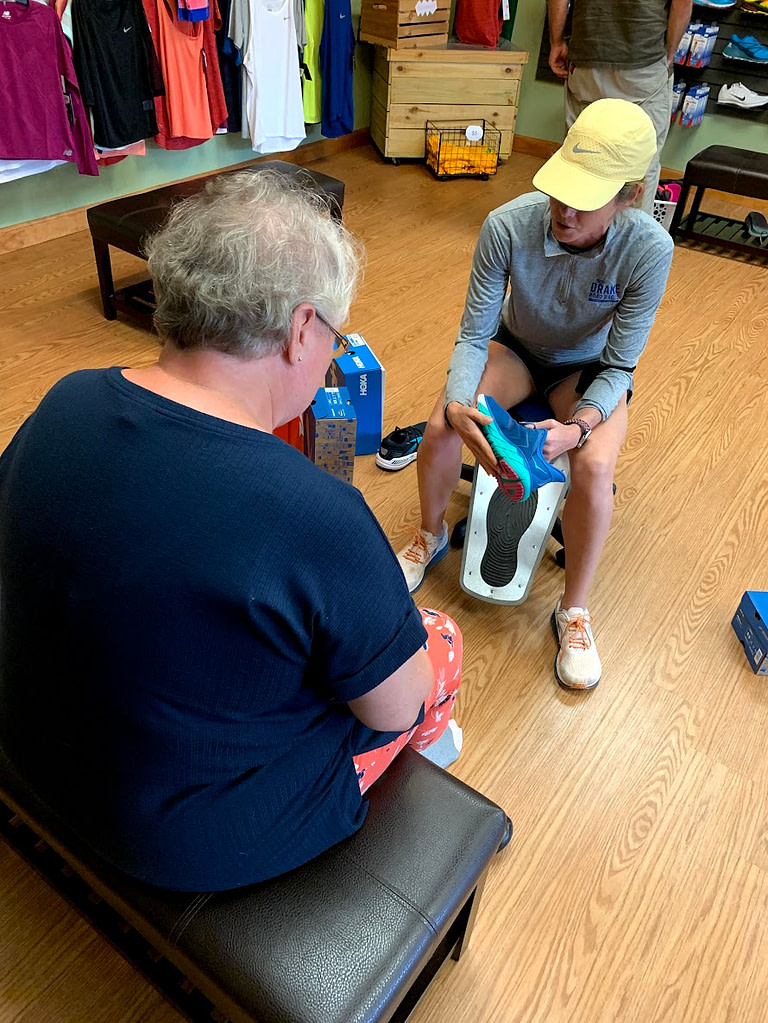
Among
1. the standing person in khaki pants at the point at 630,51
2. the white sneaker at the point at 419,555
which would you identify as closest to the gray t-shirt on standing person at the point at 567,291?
the white sneaker at the point at 419,555

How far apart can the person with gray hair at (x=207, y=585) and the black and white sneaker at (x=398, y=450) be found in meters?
1.40

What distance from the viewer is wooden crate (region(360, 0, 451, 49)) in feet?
14.1

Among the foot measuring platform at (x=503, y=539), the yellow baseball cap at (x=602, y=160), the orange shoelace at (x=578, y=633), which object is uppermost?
the yellow baseball cap at (x=602, y=160)

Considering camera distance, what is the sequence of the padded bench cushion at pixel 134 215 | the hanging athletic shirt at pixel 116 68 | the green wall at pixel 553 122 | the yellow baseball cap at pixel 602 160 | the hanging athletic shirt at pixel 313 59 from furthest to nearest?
the green wall at pixel 553 122 < the hanging athletic shirt at pixel 313 59 < the hanging athletic shirt at pixel 116 68 < the padded bench cushion at pixel 134 215 < the yellow baseball cap at pixel 602 160

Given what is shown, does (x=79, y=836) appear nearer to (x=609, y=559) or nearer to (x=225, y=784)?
(x=225, y=784)

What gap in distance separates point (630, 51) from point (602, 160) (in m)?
2.41

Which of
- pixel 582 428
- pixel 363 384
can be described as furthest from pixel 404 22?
pixel 582 428

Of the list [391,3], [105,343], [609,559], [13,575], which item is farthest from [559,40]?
[13,575]

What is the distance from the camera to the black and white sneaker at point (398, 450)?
2367mm

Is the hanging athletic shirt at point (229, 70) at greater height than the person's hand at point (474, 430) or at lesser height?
greater

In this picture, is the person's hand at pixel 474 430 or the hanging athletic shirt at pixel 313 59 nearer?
the person's hand at pixel 474 430

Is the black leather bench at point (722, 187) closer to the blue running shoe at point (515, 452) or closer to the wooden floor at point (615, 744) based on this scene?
the wooden floor at point (615, 744)

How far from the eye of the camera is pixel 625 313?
1.71 m

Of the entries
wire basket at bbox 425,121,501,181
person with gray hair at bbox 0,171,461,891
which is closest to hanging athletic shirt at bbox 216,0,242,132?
wire basket at bbox 425,121,501,181
